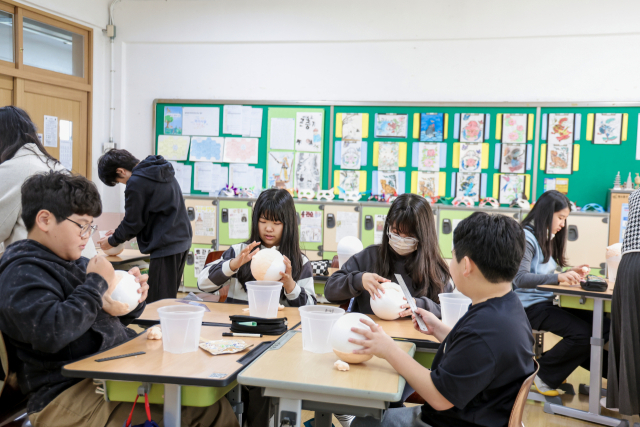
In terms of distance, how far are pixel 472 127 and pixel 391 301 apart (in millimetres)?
3860

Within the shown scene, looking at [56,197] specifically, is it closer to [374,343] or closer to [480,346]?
[374,343]

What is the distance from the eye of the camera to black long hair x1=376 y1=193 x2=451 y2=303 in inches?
84.0

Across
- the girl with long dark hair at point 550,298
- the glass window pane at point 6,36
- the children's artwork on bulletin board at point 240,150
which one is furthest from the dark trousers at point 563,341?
the glass window pane at point 6,36

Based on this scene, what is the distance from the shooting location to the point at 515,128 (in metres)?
5.23

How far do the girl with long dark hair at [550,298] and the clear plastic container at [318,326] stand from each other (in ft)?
6.20

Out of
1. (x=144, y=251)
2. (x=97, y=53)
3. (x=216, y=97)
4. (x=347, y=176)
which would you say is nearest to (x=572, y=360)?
(x=144, y=251)

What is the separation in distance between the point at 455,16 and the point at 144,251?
12.9ft

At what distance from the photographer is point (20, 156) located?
2.39 metres

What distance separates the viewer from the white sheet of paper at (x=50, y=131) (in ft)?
17.1

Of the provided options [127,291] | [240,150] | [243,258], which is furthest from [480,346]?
[240,150]

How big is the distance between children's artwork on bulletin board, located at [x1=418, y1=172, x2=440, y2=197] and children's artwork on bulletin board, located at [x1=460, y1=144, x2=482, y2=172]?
30cm

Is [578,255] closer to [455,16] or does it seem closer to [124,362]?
[455,16]

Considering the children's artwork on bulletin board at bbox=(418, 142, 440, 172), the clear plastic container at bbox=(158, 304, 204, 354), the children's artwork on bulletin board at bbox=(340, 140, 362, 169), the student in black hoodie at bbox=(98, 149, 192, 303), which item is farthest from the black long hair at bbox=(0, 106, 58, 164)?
the children's artwork on bulletin board at bbox=(418, 142, 440, 172)

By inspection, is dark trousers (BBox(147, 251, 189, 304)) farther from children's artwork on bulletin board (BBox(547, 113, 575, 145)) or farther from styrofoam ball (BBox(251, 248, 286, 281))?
children's artwork on bulletin board (BBox(547, 113, 575, 145))
